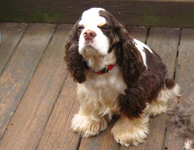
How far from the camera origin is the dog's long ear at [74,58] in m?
2.24

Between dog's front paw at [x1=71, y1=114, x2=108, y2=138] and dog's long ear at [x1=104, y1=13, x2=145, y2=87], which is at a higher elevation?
dog's long ear at [x1=104, y1=13, x2=145, y2=87]

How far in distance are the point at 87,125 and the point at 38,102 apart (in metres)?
0.52

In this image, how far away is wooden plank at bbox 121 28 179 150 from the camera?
2535 mm

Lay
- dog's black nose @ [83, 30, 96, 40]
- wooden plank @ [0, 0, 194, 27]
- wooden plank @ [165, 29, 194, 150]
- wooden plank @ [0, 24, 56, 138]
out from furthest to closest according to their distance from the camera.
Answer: wooden plank @ [0, 0, 194, 27], wooden plank @ [0, 24, 56, 138], wooden plank @ [165, 29, 194, 150], dog's black nose @ [83, 30, 96, 40]

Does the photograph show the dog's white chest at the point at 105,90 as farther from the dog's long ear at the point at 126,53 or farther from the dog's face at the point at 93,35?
the dog's face at the point at 93,35

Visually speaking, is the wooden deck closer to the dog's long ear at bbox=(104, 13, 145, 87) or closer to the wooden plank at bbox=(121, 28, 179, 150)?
the wooden plank at bbox=(121, 28, 179, 150)

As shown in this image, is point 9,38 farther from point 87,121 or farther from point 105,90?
point 105,90

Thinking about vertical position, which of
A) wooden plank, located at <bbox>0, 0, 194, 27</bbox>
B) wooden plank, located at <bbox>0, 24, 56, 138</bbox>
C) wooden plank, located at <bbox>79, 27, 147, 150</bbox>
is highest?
wooden plank, located at <bbox>0, 0, 194, 27</bbox>

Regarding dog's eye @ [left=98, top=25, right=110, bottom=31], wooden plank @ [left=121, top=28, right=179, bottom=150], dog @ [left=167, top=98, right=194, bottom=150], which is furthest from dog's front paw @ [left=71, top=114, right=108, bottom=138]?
dog @ [left=167, top=98, right=194, bottom=150]

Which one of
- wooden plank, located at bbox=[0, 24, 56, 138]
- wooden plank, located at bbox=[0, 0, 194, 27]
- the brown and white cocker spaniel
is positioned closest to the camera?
the brown and white cocker spaniel

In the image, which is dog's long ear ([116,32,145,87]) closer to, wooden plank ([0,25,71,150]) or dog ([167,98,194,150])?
dog ([167,98,194,150])

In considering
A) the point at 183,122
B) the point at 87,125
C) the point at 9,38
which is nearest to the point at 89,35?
the point at 183,122

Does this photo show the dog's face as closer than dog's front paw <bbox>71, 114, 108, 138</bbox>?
Yes

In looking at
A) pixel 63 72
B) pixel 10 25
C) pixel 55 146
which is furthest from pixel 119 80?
pixel 10 25
